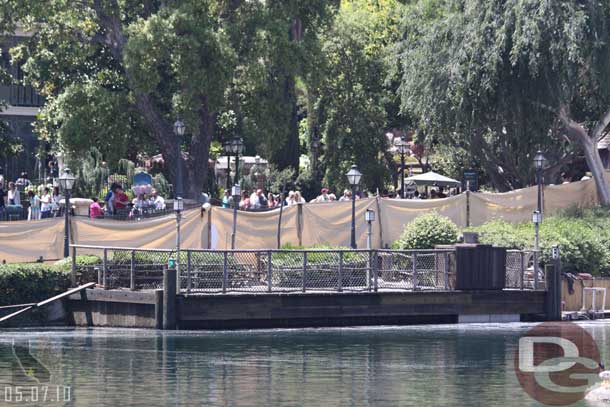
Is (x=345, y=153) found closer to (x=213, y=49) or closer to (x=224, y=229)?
(x=213, y=49)

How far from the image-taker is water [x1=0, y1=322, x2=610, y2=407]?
25.9 metres

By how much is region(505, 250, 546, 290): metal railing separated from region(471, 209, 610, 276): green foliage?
1.27 meters

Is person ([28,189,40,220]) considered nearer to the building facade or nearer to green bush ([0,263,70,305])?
green bush ([0,263,70,305])

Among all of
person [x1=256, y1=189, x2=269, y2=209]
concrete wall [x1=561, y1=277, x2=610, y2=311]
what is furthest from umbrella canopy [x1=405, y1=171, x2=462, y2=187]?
concrete wall [x1=561, y1=277, x2=610, y2=311]

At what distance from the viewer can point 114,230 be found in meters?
38.5

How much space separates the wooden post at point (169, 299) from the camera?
3397 centimetres

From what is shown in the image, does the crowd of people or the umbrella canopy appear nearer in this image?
the crowd of people

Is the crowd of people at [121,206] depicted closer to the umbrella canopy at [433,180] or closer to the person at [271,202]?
the person at [271,202]

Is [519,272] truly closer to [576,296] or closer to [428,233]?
[576,296]

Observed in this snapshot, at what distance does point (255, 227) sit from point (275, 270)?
14.4 ft

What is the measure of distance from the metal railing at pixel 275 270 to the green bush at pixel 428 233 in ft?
8.35

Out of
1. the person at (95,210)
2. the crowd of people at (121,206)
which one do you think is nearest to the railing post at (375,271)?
the crowd of people at (121,206)

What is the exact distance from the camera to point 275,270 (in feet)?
115

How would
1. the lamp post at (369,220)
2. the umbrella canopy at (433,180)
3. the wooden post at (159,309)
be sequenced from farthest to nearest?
the umbrella canopy at (433,180), the lamp post at (369,220), the wooden post at (159,309)
